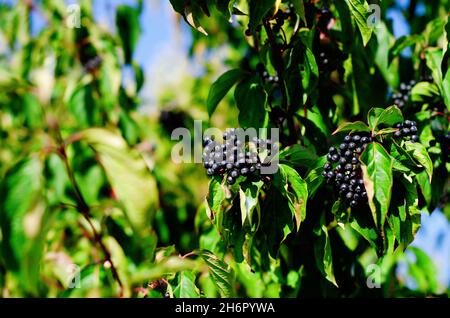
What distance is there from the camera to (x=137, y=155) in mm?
1068

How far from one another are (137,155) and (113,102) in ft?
6.72

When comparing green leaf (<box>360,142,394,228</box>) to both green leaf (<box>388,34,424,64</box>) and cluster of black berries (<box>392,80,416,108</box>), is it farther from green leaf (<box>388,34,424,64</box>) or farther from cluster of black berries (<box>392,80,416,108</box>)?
green leaf (<box>388,34,424,64</box>)

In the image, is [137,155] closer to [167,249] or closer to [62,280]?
[167,249]

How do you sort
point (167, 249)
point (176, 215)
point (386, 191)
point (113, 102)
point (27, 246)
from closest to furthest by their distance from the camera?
point (27, 246), point (386, 191), point (167, 249), point (113, 102), point (176, 215)

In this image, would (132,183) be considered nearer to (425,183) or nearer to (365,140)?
(365,140)

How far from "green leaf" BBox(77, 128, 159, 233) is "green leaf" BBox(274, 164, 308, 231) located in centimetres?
61

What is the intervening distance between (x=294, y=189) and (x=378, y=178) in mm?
260

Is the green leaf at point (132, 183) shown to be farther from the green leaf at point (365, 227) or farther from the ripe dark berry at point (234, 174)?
the green leaf at point (365, 227)

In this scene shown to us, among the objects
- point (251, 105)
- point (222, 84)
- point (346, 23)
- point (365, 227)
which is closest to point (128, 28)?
point (222, 84)

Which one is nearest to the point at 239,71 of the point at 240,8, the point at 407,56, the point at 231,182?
the point at 240,8

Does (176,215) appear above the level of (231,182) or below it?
below

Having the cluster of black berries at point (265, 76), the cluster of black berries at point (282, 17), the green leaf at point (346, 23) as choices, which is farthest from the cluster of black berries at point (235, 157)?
the green leaf at point (346, 23)

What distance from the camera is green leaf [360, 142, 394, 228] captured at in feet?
4.55
